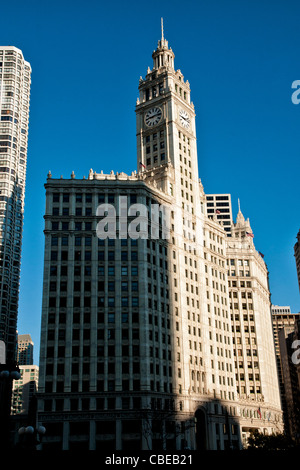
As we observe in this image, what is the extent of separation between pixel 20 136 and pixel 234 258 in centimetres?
7763

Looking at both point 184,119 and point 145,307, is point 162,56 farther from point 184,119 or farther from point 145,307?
point 145,307

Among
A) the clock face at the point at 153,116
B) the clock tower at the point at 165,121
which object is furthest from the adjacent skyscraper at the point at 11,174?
the clock face at the point at 153,116

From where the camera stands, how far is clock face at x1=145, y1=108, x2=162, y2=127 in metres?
127

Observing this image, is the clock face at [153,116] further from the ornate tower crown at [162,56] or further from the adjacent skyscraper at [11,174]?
the adjacent skyscraper at [11,174]

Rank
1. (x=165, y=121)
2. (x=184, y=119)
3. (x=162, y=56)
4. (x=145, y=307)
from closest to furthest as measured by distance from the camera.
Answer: (x=145, y=307), (x=165, y=121), (x=184, y=119), (x=162, y=56)

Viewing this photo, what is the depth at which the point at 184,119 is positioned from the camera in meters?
130

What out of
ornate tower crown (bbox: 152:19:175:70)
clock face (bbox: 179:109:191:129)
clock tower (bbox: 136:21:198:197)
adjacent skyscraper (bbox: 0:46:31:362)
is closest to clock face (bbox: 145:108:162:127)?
clock tower (bbox: 136:21:198:197)

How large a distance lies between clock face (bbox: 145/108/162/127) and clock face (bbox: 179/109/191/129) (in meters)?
5.60

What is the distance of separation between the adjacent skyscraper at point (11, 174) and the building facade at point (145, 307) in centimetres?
4814

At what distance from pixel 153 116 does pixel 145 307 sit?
5232 cm

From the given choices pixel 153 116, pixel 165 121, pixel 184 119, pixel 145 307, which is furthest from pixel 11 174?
pixel 145 307

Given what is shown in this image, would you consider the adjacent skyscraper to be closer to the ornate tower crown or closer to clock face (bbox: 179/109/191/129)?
the ornate tower crown

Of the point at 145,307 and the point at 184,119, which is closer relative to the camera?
the point at 145,307
